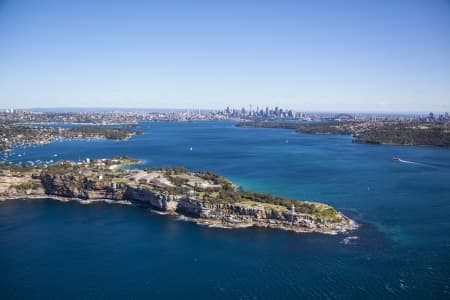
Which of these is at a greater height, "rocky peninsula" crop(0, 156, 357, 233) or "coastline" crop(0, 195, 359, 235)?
"rocky peninsula" crop(0, 156, 357, 233)

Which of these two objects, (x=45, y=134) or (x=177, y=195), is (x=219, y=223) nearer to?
(x=177, y=195)

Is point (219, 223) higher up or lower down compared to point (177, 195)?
lower down

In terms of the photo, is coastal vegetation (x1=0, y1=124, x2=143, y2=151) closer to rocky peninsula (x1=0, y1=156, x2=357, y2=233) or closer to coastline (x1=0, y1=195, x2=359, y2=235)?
rocky peninsula (x1=0, y1=156, x2=357, y2=233)

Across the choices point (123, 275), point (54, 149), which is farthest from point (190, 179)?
point (54, 149)

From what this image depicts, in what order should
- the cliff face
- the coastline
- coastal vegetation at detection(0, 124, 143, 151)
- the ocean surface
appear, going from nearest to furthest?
the ocean surface, the coastline, the cliff face, coastal vegetation at detection(0, 124, 143, 151)

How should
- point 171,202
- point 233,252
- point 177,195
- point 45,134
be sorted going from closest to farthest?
point 233,252, point 171,202, point 177,195, point 45,134

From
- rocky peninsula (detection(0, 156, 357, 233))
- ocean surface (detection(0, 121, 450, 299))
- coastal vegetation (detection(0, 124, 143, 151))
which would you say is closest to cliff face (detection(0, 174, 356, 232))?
rocky peninsula (detection(0, 156, 357, 233))

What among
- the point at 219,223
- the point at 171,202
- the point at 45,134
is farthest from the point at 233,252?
the point at 45,134
